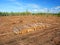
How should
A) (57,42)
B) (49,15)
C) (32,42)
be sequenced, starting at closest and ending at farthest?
(57,42) < (32,42) < (49,15)

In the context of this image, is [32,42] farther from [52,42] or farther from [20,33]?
[20,33]

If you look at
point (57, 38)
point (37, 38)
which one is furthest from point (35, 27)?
point (57, 38)

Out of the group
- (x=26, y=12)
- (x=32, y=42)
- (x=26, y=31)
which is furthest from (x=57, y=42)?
(x=26, y=12)

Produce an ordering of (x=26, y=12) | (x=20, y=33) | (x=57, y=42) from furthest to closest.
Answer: (x=26, y=12) < (x=20, y=33) < (x=57, y=42)

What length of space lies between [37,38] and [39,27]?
176 cm

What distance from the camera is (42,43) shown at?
4461mm

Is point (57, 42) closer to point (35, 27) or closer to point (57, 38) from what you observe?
point (57, 38)

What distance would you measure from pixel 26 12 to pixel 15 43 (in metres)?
9.04

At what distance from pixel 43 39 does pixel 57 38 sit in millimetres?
438

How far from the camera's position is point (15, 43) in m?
4.83

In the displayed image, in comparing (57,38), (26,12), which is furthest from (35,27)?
(26,12)

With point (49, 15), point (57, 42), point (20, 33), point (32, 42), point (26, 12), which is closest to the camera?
point (57, 42)

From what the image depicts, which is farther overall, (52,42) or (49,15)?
(49,15)

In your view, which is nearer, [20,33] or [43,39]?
[43,39]
